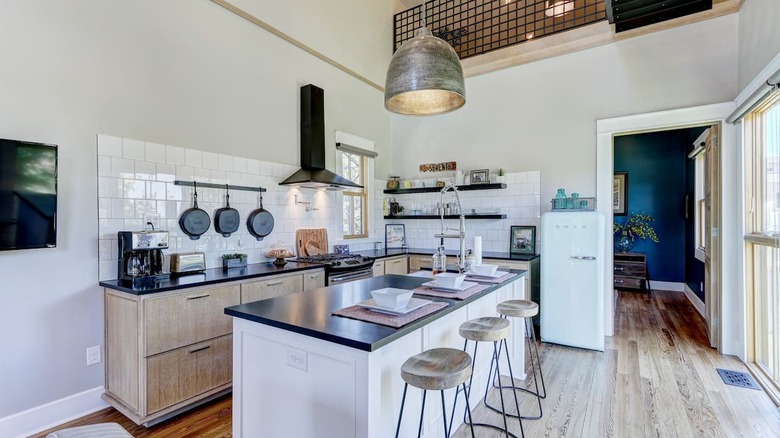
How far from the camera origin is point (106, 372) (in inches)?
102

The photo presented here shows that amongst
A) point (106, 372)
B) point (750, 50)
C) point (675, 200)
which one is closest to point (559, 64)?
point (750, 50)

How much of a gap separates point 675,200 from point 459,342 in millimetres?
6133

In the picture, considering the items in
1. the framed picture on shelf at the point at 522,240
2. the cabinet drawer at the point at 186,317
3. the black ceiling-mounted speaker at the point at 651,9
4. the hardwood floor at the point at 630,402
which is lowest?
the hardwood floor at the point at 630,402

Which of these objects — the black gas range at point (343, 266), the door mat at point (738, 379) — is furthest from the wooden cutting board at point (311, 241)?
the door mat at point (738, 379)

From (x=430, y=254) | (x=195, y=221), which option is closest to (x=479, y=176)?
(x=430, y=254)

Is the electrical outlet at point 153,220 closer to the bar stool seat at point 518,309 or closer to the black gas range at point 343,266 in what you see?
the black gas range at point 343,266

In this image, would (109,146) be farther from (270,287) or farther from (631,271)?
(631,271)

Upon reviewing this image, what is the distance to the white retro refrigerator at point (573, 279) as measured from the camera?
3627 mm

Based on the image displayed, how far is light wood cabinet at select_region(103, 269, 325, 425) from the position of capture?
228 cm

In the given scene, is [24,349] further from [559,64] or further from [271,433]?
[559,64]

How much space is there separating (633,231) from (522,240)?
10.8 feet

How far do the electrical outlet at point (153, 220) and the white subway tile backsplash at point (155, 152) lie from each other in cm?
42

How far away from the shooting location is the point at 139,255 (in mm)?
2602

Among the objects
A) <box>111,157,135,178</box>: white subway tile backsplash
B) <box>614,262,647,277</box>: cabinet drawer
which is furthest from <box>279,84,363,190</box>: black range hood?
<box>614,262,647,277</box>: cabinet drawer
